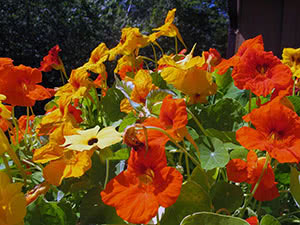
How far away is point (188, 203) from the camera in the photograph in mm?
349

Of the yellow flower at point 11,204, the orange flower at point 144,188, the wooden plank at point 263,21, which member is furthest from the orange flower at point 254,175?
the wooden plank at point 263,21

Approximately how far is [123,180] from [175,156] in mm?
219

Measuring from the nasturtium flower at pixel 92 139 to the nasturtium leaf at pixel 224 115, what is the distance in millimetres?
212

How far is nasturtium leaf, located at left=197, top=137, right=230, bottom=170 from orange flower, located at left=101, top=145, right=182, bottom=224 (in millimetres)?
114

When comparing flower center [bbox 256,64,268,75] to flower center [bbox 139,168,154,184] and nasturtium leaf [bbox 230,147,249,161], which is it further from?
flower center [bbox 139,168,154,184]

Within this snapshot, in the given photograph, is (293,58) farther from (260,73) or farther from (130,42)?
(130,42)

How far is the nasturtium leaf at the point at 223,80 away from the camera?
68cm

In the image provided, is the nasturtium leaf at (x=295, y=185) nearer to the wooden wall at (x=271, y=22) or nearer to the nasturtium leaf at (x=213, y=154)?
the nasturtium leaf at (x=213, y=154)

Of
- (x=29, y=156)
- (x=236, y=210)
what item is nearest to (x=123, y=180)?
(x=236, y=210)

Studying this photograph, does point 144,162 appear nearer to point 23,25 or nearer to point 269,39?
point 269,39

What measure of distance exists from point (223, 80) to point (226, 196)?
341 millimetres

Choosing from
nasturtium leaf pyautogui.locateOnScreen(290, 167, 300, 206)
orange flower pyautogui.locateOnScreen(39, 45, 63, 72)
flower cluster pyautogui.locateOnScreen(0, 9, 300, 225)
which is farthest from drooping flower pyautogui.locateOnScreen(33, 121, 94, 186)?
orange flower pyautogui.locateOnScreen(39, 45, 63, 72)

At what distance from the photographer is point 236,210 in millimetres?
404

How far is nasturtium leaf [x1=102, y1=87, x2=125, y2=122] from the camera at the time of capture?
0.62 m
